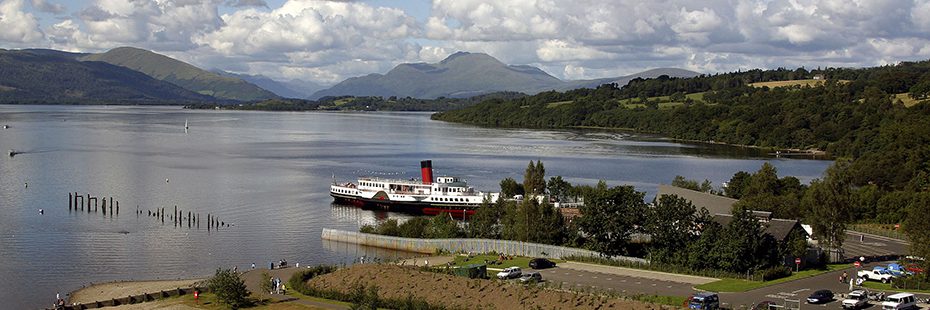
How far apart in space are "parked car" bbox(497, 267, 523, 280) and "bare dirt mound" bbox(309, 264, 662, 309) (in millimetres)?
2151

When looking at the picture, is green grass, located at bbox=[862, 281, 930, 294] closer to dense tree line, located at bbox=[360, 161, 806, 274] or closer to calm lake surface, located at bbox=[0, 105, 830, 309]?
dense tree line, located at bbox=[360, 161, 806, 274]

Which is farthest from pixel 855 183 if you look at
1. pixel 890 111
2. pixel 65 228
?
pixel 890 111

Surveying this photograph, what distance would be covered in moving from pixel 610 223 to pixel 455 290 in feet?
41.0

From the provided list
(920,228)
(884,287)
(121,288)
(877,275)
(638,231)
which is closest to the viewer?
(884,287)

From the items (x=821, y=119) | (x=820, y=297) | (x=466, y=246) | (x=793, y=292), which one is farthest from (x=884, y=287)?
(x=821, y=119)

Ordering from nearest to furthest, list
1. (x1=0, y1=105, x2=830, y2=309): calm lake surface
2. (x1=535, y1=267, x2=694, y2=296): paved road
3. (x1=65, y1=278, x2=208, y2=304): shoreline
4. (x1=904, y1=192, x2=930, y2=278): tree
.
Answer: (x1=535, y1=267, x2=694, y2=296): paved road
(x1=904, y1=192, x2=930, y2=278): tree
(x1=65, y1=278, x2=208, y2=304): shoreline
(x1=0, y1=105, x2=830, y2=309): calm lake surface

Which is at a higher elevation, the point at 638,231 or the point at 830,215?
the point at 830,215

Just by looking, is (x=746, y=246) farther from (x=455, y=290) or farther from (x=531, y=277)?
(x=455, y=290)

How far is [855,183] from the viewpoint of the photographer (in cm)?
8306

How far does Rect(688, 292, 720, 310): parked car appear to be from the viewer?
33.6m

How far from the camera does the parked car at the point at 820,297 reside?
117ft

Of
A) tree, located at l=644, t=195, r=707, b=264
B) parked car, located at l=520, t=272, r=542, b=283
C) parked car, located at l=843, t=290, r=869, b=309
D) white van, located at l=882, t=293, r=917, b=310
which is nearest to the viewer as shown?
white van, located at l=882, t=293, r=917, b=310

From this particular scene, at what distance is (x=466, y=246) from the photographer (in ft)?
165

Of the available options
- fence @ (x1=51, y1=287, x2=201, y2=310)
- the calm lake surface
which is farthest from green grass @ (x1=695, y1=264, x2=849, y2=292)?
the calm lake surface
